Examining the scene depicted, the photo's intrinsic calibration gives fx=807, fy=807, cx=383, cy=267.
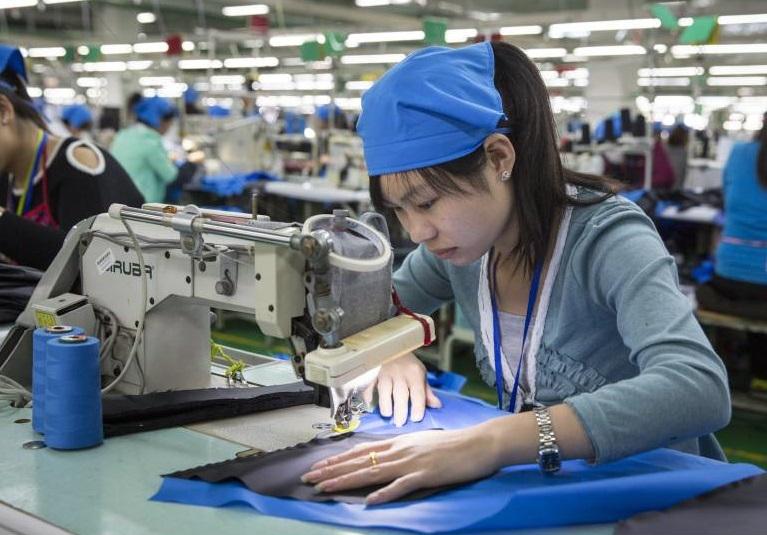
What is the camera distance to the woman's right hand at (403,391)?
1458 mm

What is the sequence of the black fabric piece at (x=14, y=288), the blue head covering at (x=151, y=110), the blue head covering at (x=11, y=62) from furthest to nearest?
the blue head covering at (x=151, y=110) < the blue head covering at (x=11, y=62) < the black fabric piece at (x=14, y=288)

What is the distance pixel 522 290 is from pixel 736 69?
58.4 ft

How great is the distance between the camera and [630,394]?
1.10 m

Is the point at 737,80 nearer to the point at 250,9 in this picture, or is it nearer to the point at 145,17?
the point at 250,9

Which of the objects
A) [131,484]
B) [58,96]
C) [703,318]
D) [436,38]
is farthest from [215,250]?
[58,96]

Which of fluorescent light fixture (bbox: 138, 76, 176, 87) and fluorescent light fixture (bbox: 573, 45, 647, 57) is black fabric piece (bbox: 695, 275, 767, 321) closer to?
fluorescent light fixture (bbox: 573, 45, 647, 57)

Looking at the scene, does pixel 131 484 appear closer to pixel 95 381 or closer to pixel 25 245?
pixel 95 381

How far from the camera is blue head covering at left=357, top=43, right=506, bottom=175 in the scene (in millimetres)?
1197

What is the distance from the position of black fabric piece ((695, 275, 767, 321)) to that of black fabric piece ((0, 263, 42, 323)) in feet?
10.8

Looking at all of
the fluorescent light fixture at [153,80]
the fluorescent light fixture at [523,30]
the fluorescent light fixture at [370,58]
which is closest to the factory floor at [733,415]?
the fluorescent light fixture at [523,30]

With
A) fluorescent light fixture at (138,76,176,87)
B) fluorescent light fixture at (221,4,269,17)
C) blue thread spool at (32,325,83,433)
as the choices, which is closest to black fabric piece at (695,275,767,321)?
blue thread spool at (32,325,83,433)

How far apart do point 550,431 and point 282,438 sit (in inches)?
19.0

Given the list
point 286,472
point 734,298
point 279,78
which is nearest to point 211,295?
point 286,472

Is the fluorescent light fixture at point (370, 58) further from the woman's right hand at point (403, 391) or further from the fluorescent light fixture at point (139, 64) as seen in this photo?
the woman's right hand at point (403, 391)
